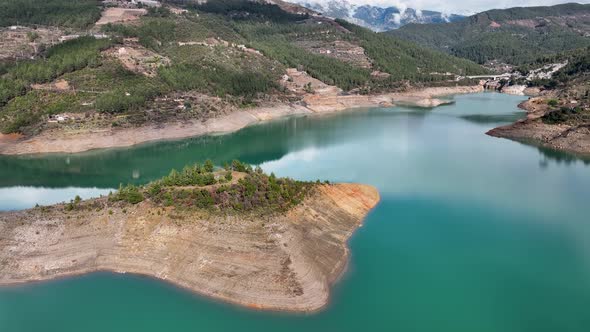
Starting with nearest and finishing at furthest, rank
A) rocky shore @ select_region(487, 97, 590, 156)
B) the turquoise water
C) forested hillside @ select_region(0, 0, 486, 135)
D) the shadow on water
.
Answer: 1. the turquoise water
2. the shadow on water
3. rocky shore @ select_region(487, 97, 590, 156)
4. forested hillside @ select_region(0, 0, 486, 135)

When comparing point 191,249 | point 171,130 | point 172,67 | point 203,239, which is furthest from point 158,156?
point 191,249

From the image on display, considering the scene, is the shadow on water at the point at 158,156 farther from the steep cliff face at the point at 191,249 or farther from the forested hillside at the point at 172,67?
the steep cliff face at the point at 191,249

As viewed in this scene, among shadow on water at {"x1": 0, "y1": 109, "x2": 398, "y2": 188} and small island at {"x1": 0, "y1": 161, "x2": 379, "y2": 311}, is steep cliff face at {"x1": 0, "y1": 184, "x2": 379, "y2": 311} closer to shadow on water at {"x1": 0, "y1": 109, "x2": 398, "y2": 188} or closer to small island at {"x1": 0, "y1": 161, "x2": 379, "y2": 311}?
small island at {"x1": 0, "y1": 161, "x2": 379, "y2": 311}

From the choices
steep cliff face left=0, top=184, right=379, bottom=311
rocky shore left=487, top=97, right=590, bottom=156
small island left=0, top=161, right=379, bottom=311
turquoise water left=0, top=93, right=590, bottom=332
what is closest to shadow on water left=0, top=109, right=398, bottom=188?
turquoise water left=0, top=93, right=590, bottom=332

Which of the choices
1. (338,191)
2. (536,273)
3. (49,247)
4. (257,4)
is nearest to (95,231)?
(49,247)

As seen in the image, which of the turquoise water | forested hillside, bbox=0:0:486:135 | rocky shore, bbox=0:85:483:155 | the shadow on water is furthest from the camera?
forested hillside, bbox=0:0:486:135

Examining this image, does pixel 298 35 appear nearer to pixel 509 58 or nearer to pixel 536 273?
pixel 509 58

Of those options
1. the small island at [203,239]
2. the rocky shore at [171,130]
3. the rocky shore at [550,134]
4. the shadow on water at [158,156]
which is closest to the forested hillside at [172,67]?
the rocky shore at [171,130]

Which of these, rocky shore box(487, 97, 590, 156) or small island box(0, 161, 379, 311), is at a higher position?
rocky shore box(487, 97, 590, 156)
